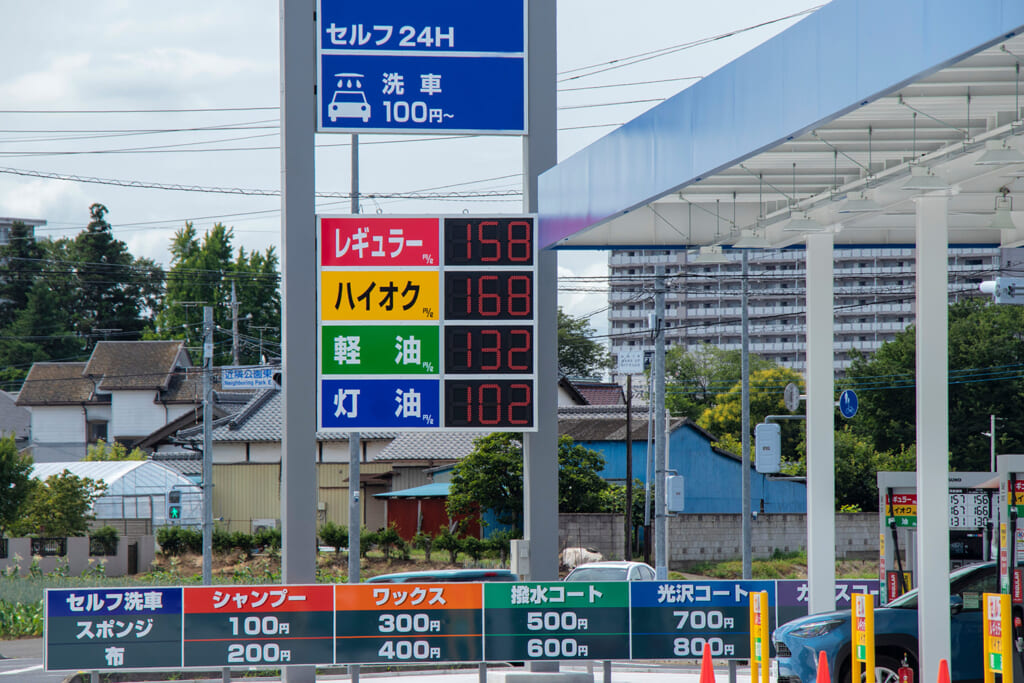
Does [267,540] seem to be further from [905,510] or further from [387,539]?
[905,510]

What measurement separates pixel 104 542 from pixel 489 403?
3570 cm

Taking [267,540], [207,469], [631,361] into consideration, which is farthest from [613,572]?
[267,540]

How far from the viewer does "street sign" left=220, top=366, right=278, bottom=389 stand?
49.8 meters

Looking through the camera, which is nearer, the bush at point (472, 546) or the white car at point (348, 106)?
the white car at point (348, 106)

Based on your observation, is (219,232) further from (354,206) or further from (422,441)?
(354,206)

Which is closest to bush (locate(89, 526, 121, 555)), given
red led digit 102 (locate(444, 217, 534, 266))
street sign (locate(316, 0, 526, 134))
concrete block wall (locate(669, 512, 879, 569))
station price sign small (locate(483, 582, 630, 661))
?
concrete block wall (locate(669, 512, 879, 569))

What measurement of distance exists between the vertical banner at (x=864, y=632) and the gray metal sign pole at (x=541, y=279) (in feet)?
19.8

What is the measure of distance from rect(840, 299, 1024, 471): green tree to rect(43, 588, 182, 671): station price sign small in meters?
52.7

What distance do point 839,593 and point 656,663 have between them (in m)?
7.39

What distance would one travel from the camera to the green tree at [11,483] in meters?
46.3

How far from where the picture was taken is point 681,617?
15.8 metres

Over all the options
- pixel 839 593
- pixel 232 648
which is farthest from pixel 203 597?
pixel 839 593

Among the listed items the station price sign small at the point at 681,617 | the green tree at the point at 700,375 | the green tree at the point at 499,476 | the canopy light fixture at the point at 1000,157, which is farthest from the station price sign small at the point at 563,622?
the green tree at the point at 700,375

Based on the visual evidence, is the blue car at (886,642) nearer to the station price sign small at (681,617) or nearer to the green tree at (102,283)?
the station price sign small at (681,617)
